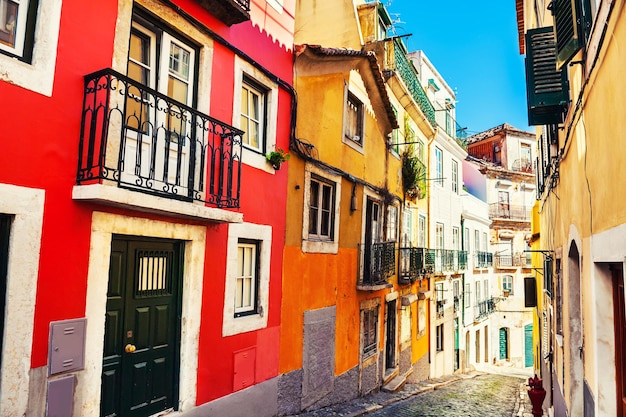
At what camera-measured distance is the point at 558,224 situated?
30.8ft

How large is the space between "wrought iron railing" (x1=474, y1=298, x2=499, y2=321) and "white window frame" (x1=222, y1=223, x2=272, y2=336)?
2359 centimetres

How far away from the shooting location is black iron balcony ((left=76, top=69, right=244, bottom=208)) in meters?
5.21

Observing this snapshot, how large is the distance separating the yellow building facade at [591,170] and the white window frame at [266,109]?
420cm

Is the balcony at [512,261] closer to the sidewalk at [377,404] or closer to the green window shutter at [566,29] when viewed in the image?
the sidewalk at [377,404]

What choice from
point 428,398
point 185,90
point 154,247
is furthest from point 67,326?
point 428,398

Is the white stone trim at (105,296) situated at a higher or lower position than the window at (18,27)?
lower

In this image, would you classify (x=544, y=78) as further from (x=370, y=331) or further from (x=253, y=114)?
(x=370, y=331)

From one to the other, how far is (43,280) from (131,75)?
2739mm

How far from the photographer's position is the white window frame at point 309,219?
31.7 feet

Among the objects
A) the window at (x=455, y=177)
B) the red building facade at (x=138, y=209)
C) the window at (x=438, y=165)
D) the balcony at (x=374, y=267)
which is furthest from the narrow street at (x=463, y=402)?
the window at (x=455, y=177)

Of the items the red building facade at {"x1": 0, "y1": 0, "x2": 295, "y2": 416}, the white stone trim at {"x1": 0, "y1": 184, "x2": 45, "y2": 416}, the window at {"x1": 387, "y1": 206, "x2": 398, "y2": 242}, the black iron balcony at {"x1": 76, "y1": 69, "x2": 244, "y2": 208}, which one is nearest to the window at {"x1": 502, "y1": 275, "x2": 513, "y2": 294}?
the window at {"x1": 387, "y1": 206, "x2": 398, "y2": 242}

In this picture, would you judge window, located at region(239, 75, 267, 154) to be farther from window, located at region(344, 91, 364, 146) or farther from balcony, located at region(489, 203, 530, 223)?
balcony, located at region(489, 203, 530, 223)

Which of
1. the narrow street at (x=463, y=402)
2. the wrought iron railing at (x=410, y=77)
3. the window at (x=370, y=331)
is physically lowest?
the narrow street at (x=463, y=402)

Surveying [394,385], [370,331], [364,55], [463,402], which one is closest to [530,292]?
[463,402]
